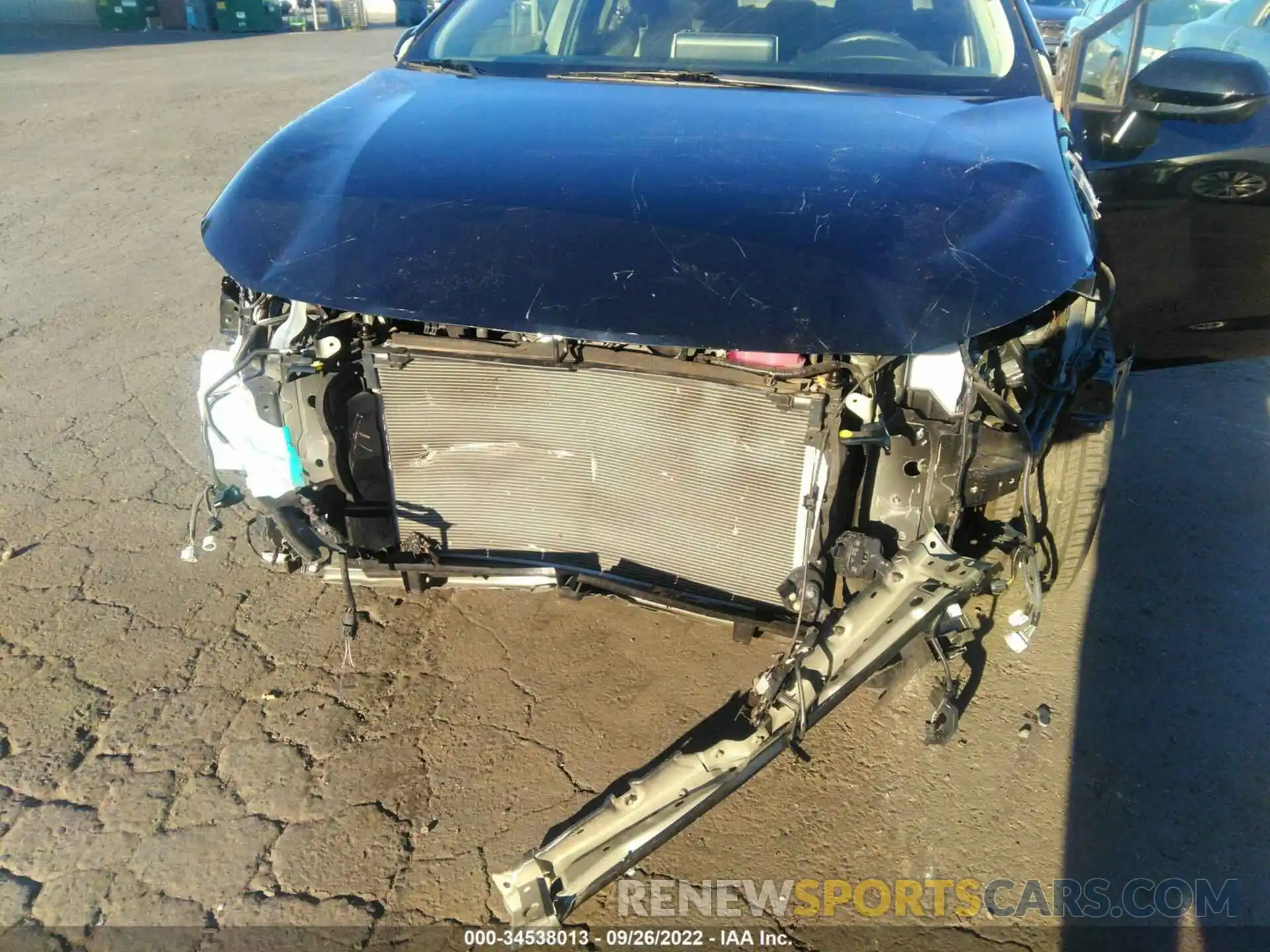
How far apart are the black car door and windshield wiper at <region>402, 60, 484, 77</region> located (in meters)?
1.83

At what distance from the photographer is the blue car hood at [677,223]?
1.78 meters

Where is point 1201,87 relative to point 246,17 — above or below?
below

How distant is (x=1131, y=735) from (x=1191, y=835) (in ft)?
1.00

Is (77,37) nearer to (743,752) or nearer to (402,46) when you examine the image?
(402,46)

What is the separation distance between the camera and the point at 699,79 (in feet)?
8.87

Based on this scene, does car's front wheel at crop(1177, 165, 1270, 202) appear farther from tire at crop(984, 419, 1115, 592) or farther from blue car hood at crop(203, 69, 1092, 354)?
tire at crop(984, 419, 1115, 592)

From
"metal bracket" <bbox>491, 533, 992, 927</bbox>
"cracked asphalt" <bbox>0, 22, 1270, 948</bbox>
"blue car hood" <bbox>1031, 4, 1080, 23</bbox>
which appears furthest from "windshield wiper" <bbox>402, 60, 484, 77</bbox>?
"blue car hood" <bbox>1031, 4, 1080, 23</bbox>

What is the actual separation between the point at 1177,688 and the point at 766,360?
1.58 metres

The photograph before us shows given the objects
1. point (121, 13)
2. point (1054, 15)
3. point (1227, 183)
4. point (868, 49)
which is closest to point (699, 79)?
point (868, 49)

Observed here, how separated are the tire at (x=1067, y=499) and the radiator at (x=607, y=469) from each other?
27.6 inches

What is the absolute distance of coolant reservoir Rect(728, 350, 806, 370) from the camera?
198cm

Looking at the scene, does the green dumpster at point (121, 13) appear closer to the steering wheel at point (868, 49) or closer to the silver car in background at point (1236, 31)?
the silver car in background at point (1236, 31)

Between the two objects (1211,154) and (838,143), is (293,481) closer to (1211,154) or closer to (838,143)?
(838,143)

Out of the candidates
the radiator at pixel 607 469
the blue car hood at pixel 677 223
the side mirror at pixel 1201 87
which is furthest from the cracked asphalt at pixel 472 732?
the side mirror at pixel 1201 87
